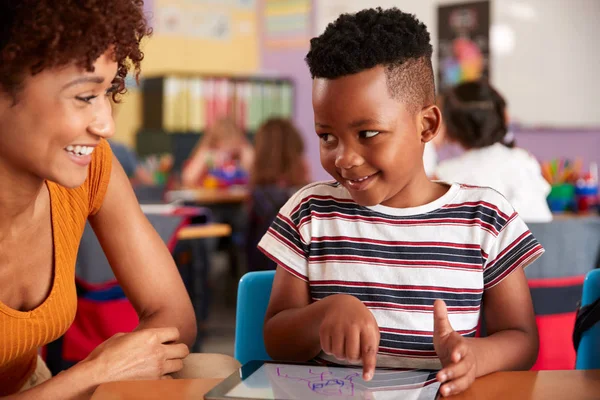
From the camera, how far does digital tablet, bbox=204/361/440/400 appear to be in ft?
2.65

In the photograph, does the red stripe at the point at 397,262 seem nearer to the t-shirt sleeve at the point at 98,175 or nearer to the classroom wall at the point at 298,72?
the t-shirt sleeve at the point at 98,175

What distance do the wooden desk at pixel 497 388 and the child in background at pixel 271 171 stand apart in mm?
2945

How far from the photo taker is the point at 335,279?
1.22 m

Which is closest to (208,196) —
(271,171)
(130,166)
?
(130,166)

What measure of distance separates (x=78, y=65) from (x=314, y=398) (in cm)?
52

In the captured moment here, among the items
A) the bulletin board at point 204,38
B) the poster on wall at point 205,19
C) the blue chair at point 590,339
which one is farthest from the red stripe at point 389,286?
the poster on wall at point 205,19

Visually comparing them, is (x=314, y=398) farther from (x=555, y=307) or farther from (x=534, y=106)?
(x=534, y=106)

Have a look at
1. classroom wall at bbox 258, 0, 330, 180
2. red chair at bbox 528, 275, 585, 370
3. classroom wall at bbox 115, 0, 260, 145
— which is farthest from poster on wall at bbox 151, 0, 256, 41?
red chair at bbox 528, 275, 585, 370

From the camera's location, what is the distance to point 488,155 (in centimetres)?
273

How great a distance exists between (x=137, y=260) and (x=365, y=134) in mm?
467

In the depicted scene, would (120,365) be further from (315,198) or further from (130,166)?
(130,166)

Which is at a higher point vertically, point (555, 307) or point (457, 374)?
point (457, 374)

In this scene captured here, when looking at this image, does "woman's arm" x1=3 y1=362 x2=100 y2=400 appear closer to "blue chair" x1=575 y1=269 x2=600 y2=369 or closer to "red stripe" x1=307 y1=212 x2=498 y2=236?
"red stripe" x1=307 y1=212 x2=498 y2=236

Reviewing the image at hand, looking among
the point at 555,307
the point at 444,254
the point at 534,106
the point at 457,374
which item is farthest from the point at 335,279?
the point at 534,106
